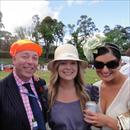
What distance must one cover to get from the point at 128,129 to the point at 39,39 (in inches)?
3761

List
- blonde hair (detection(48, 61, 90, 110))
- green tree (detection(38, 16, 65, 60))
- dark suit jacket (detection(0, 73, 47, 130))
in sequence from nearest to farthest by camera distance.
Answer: dark suit jacket (detection(0, 73, 47, 130)) → blonde hair (detection(48, 61, 90, 110)) → green tree (detection(38, 16, 65, 60))

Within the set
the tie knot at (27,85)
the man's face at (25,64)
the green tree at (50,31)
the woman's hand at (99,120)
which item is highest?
the green tree at (50,31)

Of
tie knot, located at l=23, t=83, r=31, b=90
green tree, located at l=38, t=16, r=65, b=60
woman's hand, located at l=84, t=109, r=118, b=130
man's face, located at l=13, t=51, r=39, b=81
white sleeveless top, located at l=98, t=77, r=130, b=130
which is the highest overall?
green tree, located at l=38, t=16, r=65, b=60

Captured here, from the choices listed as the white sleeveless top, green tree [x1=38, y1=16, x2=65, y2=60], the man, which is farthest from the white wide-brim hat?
green tree [x1=38, y1=16, x2=65, y2=60]

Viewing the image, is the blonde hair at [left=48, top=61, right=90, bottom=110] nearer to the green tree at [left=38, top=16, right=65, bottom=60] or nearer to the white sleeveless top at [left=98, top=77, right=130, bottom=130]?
the white sleeveless top at [left=98, top=77, right=130, bottom=130]

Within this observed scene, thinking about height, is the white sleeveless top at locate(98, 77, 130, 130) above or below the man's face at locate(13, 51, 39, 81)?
below

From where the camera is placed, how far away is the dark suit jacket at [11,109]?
422cm

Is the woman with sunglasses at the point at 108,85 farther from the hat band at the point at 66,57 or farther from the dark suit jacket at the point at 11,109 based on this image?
the dark suit jacket at the point at 11,109

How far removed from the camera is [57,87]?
4711mm

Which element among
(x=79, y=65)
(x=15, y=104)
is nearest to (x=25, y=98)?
(x=15, y=104)

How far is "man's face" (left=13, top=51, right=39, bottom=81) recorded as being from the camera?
4441 mm

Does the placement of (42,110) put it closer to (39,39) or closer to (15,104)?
(15,104)

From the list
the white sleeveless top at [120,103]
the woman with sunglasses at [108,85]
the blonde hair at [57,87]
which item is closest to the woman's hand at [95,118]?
the woman with sunglasses at [108,85]

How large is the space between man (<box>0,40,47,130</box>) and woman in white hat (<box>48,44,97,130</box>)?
15 centimetres
